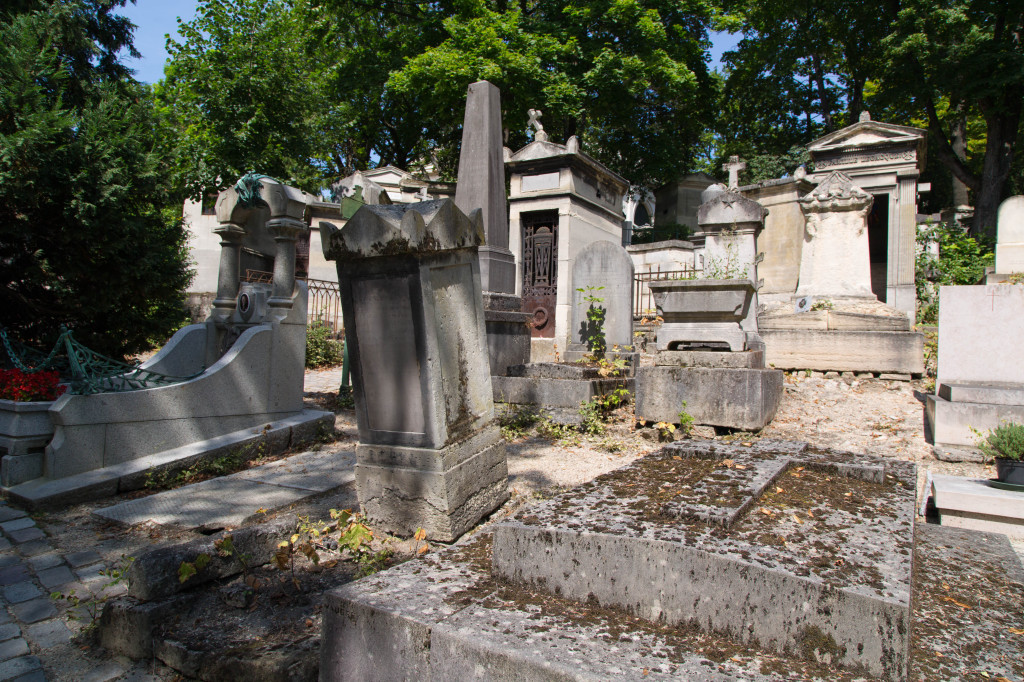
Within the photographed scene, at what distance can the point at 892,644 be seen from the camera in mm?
1268

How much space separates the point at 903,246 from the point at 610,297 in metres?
11.5

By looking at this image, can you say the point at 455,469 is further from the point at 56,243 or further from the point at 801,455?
the point at 56,243

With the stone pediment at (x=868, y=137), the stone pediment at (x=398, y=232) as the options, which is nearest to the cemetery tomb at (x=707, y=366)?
the stone pediment at (x=398, y=232)

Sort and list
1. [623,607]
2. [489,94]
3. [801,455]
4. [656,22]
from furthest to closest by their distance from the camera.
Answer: [656,22], [489,94], [801,455], [623,607]

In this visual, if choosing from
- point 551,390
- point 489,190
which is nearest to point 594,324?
point 551,390

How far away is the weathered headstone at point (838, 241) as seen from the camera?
31.2ft

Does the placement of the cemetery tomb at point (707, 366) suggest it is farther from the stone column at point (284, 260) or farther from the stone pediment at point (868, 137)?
the stone pediment at point (868, 137)

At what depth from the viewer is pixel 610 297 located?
27.9 feet

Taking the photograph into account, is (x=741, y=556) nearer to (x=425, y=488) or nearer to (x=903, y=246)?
(x=425, y=488)

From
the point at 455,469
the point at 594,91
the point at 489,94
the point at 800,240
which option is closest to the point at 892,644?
the point at 455,469

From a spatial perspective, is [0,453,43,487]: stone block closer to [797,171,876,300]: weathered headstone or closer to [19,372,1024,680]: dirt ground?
[19,372,1024,680]: dirt ground

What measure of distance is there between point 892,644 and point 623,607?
63cm

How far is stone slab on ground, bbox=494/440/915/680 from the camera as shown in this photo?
4.41 feet

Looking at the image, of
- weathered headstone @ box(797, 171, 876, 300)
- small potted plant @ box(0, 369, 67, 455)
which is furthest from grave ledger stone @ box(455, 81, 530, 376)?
weathered headstone @ box(797, 171, 876, 300)
